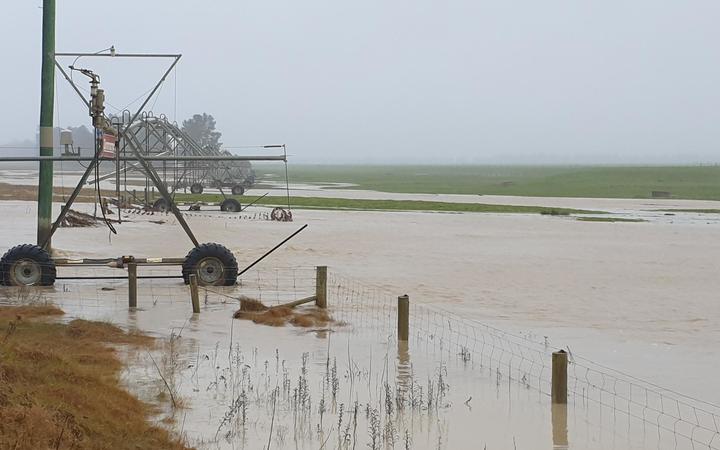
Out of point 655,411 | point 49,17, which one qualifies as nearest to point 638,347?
point 655,411

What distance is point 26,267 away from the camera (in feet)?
57.5

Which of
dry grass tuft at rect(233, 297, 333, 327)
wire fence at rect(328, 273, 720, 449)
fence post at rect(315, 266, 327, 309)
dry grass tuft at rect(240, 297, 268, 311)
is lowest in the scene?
wire fence at rect(328, 273, 720, 449)

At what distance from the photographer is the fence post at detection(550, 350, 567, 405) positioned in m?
9.75

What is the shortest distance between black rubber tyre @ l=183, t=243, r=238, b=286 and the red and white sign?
2498 millimetres

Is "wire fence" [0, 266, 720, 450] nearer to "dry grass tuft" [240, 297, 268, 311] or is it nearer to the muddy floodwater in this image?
the muddy floodwater

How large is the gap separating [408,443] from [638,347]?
6.57 meters

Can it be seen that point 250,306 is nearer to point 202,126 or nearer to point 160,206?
point 160,206

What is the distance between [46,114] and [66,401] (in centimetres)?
1285

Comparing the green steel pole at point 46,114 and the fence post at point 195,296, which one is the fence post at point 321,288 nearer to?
the fence post at point 195,296

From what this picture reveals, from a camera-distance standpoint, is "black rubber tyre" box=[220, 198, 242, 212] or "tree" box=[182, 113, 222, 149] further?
"tree" box=[182, 113, 222, 149]

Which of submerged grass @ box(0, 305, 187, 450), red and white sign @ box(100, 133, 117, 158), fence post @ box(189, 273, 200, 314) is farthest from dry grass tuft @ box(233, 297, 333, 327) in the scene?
red and white sign @ box(100, 133, 117, 158)

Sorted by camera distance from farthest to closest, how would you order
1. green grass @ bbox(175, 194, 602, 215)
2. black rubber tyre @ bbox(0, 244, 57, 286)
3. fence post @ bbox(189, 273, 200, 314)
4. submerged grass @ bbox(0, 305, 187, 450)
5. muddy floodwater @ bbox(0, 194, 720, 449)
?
green grass @ bbox(175, 194, 602, 215) → black rubber tyre @ bbox(0, 244, 57, 286) → fence post @ bbox(189, 273, 200, 314) → muddy floodwater @ bbox(0, 194, 720, 449) → submerged grass @ bbox(0, 305, 187, 450)

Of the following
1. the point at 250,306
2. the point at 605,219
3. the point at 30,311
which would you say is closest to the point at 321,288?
the point at 250,306

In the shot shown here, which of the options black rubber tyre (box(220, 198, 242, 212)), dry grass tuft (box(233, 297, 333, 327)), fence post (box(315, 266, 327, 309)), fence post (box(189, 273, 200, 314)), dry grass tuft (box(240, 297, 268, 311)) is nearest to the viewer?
dry grass tuft (box(233, 297, 333, 327))
